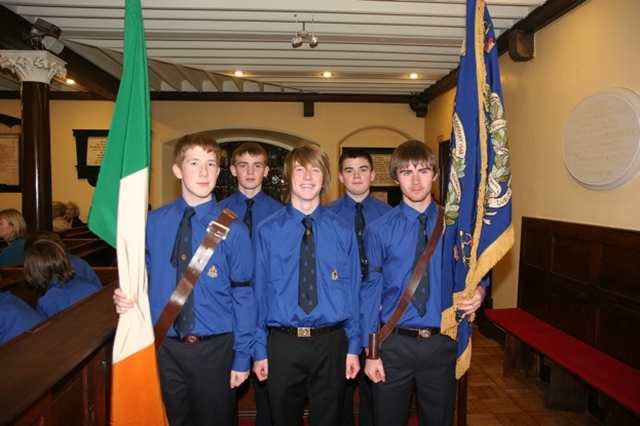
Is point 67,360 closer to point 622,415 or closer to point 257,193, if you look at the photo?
point 257,193

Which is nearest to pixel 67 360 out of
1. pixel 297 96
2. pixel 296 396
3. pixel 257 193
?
pixel 296 396

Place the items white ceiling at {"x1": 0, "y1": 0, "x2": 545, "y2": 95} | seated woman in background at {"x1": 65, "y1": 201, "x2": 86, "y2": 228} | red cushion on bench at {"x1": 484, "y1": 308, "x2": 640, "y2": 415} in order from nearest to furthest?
1. red cushion on bench at {"x1": 484, "y1": 308, "x2": 640, "y2": 415}
2. white ceiling at {"x1": 0, "y1": 0, "x2": 545, "y2": 95}
3. seated woman in background at {"x1": 65, "y1": 201, "x2": 86, "y2": 228}

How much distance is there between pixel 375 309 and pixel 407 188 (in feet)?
1.79

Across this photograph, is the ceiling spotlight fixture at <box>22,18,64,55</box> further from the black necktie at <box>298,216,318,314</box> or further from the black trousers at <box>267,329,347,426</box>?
the black trousers at <box>267,329,347,426</box>

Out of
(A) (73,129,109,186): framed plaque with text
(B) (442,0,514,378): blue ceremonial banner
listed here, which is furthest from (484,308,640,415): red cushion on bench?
(A) (73,129,109,186): framed plaque with text

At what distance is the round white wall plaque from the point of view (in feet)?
9.47

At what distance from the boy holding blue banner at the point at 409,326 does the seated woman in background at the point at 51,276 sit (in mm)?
1713

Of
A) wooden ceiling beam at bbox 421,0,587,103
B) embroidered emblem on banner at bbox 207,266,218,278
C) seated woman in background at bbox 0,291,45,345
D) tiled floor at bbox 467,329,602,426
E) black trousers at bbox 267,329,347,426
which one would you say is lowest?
tiled floor at bbox 467,329,602,426

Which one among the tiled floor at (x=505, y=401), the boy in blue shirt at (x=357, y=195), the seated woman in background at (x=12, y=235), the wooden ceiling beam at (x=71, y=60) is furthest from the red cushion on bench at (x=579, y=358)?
the wooden ceiling beam at (x=71, y=60)

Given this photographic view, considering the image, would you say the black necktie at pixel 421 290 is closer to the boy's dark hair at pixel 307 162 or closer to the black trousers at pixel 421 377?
the black trousers at pixel 421 377

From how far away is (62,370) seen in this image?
1.48m

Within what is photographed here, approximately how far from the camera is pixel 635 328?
9.34ft

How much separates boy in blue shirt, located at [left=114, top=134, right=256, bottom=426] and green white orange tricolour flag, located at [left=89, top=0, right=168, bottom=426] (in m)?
0.19

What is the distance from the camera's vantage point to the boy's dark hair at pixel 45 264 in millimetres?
2613
